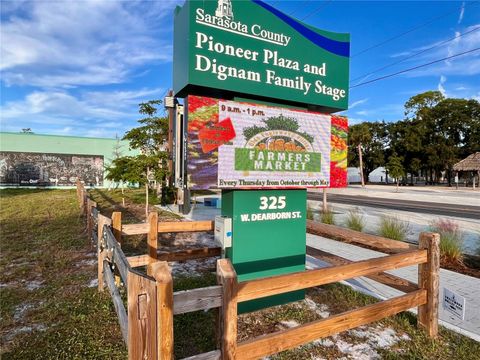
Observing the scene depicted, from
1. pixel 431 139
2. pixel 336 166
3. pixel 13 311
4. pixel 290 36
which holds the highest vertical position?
pixel 431 139

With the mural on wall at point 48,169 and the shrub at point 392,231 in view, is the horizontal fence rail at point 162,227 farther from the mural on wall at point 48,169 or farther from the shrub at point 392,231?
the mural on wall at point 48,169

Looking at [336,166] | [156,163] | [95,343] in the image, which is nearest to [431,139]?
[156,163]

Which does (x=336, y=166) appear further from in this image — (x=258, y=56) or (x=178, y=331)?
(x=178, y=331)

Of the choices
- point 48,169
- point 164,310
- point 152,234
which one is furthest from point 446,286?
point 48,169

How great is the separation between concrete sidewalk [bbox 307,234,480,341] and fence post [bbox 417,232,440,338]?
0.25 m

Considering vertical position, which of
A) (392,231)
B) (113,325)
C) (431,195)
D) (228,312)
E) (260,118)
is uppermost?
(260,118)

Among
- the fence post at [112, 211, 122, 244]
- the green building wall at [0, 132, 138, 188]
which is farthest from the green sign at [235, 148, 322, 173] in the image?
the green building wall at [0, 132, 138, 188]

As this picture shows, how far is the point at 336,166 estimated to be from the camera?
5254 mm

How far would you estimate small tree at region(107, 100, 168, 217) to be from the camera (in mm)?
14273

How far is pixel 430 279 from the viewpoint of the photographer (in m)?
4.00

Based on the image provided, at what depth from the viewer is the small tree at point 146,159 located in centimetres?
1427

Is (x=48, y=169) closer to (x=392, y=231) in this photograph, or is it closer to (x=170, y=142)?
(x=170, y=142)

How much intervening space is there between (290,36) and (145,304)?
4.26 meters

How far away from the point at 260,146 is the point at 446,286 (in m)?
4.48
